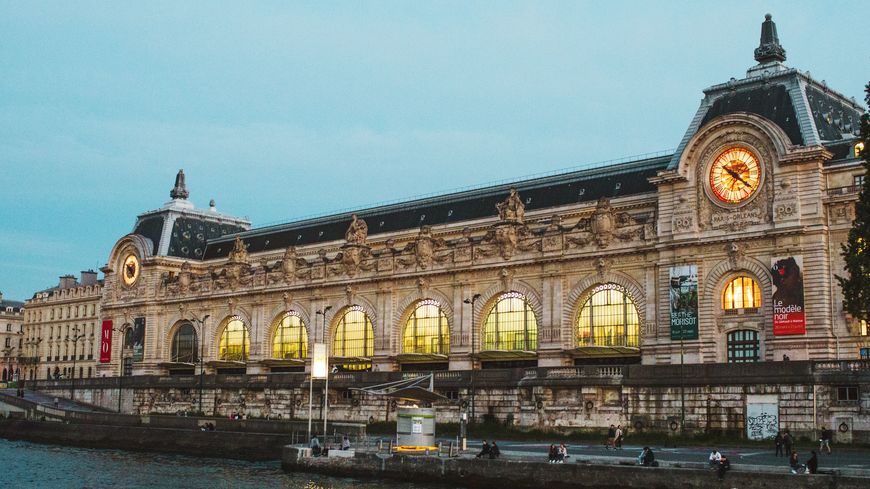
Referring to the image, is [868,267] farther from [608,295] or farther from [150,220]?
[150,220]

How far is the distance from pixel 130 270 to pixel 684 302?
7641 cm

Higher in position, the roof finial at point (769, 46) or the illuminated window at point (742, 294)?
the roof finial at point (769, 46)

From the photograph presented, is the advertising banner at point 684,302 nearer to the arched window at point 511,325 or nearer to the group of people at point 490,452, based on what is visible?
the arched window at point 511,325

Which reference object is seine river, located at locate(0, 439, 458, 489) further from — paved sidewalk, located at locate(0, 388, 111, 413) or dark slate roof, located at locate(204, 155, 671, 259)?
dark slate roof, located at locate(204, 155, 671, 259)

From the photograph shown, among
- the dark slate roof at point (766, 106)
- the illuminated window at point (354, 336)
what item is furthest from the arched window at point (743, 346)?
the illuminated window at point (354, 336)

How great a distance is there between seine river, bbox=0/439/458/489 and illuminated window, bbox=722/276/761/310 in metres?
29.2

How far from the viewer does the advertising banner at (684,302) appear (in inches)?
2837

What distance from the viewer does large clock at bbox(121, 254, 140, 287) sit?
124312mm

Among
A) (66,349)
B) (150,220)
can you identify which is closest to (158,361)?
(150,220)

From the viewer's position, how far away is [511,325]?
3361 inches

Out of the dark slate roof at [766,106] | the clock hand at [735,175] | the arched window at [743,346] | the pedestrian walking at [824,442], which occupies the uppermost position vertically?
the dark slate roof at [766,106]

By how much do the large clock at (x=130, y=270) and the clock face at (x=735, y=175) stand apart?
76.0m

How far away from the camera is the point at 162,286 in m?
120

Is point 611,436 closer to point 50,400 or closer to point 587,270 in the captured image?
point 587,270
